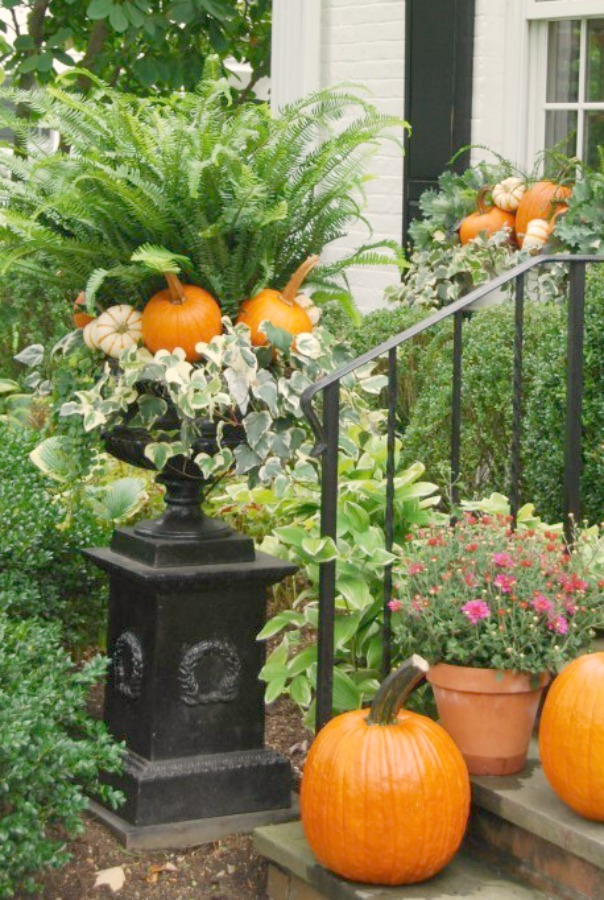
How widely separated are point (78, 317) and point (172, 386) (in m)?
0.48

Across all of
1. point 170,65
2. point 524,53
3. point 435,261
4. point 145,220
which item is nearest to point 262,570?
point 145,220

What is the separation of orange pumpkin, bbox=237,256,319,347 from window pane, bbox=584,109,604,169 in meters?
3.00

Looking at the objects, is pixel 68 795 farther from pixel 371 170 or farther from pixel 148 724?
pixel 371 170

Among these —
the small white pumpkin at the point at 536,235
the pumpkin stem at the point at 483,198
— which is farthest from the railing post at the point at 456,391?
the pumpkin stem at the point at 483,198

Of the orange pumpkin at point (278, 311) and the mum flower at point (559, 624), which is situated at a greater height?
the orange pumpkin at point (278, 311)

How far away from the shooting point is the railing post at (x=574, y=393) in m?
3.81

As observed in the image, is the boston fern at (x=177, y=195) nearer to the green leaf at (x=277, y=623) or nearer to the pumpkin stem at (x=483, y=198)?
the green leaf at (x=277, y=623)

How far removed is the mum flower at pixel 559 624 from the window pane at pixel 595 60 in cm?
359

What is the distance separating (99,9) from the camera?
750 centimetres

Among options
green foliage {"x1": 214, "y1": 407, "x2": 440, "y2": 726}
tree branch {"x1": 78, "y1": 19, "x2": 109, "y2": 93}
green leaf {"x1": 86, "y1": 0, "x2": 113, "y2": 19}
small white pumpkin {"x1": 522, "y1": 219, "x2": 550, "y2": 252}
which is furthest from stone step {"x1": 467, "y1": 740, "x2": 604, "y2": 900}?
tree branch {"x1": 78, "y1": 19, "x2": 109, "y2": 93}

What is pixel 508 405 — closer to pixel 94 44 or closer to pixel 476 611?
pixel 476 611

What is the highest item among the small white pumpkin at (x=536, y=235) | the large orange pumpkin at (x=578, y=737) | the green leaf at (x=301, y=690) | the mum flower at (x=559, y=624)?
the small white pumpkin at (x=536, y=235)

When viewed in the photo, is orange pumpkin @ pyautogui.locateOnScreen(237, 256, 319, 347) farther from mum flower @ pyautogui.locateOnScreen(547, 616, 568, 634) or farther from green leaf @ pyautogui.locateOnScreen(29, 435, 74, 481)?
mum flower @ pyautogui.locateOnScreen(547, 616, 568, 634)

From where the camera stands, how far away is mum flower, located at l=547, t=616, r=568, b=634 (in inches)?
129
